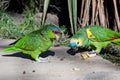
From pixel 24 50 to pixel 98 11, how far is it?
159 centimetres

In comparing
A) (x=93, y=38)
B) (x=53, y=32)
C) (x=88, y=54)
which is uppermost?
(x=53, y=32)

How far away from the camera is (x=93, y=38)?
4.27 m

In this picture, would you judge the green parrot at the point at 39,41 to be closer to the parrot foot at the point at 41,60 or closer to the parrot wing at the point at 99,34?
the parrot foot at the point at 41,60

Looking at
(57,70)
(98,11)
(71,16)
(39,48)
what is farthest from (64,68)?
(98,11)

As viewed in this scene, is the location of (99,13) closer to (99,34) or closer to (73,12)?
(73,12)

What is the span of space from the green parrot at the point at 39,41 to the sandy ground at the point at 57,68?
6.8 inches

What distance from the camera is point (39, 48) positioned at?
3984 mm

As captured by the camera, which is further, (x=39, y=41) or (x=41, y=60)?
(x=41, y=60)

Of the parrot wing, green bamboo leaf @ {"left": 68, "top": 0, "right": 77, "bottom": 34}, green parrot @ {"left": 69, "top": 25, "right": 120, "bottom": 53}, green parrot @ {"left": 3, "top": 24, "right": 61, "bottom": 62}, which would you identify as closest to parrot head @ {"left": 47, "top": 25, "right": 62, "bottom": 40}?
green parrot @ {"left": 3, "top": 24, "right": 61, "bottom": 62}

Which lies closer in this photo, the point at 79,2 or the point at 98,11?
the point at 98,11

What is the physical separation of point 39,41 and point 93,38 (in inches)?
27.1

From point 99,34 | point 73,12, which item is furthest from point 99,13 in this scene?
point 99,34

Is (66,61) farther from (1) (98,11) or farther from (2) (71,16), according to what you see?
(1) (98,11)

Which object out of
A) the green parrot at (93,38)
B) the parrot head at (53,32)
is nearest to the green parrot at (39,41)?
the parrot head at (53,32)
